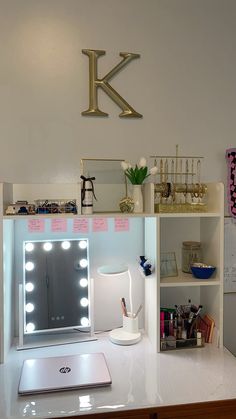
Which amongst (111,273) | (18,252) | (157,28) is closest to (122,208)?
(111,273)

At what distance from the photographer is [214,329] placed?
65.8 inches

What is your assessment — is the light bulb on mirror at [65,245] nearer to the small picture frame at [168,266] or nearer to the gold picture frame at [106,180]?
the gold picture frame at [106,180]

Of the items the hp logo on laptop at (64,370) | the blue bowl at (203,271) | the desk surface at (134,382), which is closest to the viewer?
the desk surface at (134,382)

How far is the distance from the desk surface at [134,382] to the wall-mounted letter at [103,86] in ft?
3.69

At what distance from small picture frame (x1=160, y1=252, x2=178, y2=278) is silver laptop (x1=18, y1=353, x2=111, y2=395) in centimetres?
48

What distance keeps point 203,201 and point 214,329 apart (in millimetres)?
610

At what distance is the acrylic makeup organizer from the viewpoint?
5.55ft

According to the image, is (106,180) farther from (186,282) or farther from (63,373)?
(63,373)

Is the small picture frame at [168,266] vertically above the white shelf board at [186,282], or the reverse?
the small picture frame at [168,266]

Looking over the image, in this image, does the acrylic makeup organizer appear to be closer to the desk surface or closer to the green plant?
the green plant

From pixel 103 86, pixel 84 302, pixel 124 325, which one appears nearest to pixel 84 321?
pixel 84 302

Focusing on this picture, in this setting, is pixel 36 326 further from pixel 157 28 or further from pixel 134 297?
pixel 157 28

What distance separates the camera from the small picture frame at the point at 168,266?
1.74 metres

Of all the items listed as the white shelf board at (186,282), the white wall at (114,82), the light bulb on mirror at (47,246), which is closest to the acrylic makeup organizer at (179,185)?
the white wall at (114,82)
